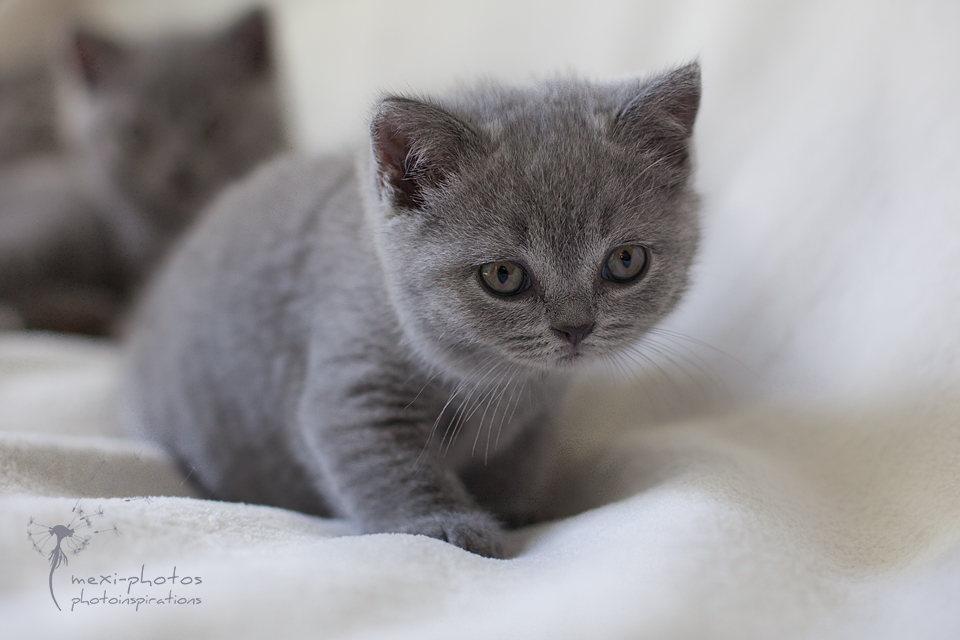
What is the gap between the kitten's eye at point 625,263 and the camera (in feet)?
3.01

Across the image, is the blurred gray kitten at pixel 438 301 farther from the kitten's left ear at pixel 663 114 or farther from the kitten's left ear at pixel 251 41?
the kitten's left ear at pixel 251 41

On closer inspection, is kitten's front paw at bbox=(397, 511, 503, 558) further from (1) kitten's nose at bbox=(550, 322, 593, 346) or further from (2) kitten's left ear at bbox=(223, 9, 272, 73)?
(2) kitten's left ear at bbox=(223, 9, 272, 73)

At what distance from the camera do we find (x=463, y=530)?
2.97 feet

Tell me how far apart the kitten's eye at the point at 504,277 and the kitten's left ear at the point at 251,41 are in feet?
4.45

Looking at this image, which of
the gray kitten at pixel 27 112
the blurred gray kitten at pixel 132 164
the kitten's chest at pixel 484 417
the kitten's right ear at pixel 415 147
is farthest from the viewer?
the gray kitten at pixel 27 112

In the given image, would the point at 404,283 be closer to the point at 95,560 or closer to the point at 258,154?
the point at 95,560

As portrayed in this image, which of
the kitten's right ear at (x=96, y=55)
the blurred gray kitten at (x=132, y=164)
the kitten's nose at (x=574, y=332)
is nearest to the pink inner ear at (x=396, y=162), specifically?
the kitten's nose at (x=574, y=332)

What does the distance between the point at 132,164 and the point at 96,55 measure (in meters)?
0.29

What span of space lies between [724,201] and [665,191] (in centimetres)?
50

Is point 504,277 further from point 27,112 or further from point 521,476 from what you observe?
point 27,112

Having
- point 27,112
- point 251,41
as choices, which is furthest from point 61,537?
point 27,112

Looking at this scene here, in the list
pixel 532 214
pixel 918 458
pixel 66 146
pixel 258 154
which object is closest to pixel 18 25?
pixel 66 146

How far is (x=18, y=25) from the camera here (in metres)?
2.11

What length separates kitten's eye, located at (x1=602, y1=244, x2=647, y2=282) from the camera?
0.92 m
